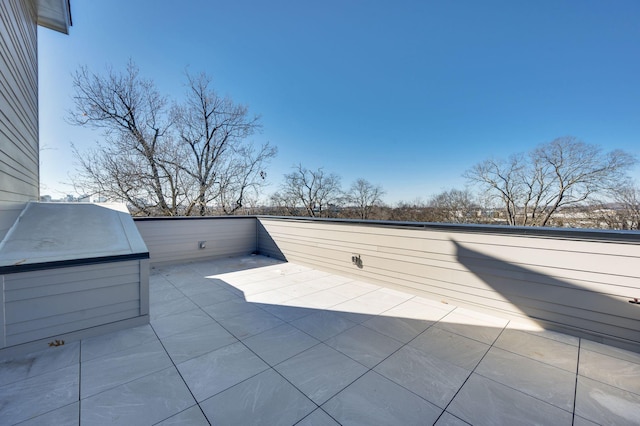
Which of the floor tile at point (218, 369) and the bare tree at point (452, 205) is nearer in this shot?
the floor tile at point (218, 369)

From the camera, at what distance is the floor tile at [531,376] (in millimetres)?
1507

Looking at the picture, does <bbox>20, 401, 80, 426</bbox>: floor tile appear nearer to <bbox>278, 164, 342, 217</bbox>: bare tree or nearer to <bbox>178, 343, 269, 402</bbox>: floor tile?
<bbox>178, 343, 269, 402</bbox>: floor tile

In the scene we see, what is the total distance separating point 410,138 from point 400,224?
11.6 metres

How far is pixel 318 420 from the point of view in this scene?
129 cm

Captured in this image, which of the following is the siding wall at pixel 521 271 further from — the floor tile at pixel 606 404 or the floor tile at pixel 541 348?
the floor tile at pixel 606 404

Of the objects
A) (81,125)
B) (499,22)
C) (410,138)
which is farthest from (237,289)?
(410,138)

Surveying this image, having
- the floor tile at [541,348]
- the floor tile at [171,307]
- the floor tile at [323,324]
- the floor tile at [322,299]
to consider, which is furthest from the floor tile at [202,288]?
the floor tile at [541,348]

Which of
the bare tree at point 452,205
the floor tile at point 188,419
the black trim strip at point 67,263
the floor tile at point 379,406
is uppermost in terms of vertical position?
the bare tree at point 452,205

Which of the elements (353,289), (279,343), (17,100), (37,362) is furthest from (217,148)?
(279,343)

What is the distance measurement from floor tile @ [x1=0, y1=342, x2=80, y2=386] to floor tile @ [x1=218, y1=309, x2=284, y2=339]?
3.69 ft

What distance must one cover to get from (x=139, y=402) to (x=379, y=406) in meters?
1.43

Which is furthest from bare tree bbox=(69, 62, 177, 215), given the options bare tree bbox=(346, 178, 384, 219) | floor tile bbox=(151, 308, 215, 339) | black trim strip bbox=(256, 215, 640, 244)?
bare tree bbox=(346, 178, 384, 219)

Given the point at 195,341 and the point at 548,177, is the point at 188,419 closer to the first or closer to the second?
the point at 195,341

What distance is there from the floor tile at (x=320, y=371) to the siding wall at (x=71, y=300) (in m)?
1.69
